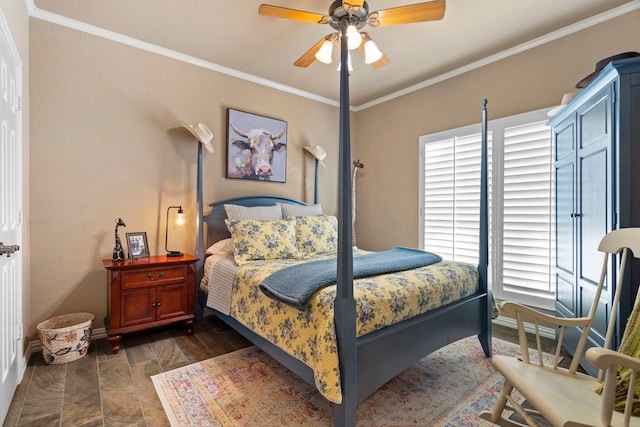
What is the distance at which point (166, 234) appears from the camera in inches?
122

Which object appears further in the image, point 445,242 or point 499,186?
point 445,242

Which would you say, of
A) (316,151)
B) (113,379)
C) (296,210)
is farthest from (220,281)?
(316,151)

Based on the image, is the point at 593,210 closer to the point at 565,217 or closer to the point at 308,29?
the point at 565,217

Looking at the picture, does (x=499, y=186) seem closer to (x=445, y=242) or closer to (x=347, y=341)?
(x=445, y=242)

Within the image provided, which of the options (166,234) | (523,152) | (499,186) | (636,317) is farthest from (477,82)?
(166,234)

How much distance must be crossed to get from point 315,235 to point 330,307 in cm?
167

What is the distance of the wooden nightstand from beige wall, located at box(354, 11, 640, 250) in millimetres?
2561

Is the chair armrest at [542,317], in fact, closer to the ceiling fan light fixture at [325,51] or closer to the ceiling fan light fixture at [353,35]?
the ceiling fan light fixture at [353,35]

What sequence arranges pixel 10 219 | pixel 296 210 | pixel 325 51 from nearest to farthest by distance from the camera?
1. pixel 10 219
2. pixel 325 51
3. pixel 296 210

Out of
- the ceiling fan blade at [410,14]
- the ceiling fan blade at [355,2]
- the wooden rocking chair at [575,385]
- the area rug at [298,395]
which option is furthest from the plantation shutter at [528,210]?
the ceiling fan blade at [355,2]

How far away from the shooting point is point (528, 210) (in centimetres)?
293

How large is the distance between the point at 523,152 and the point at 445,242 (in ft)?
3.96

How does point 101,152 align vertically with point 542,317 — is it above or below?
above

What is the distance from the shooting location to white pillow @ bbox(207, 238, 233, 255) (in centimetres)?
309
